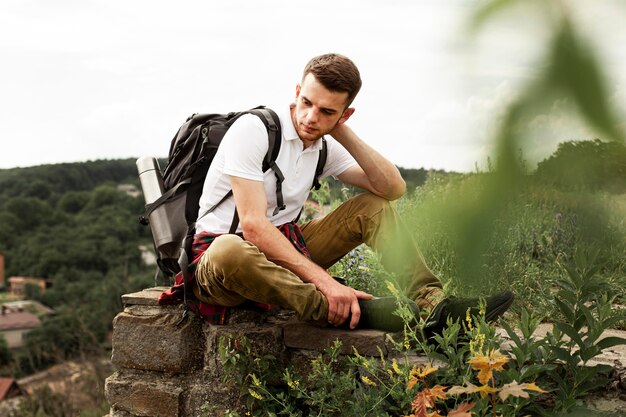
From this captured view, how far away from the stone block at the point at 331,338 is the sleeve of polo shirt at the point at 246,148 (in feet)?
1.97

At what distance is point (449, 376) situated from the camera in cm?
253

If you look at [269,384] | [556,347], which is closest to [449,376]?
[556,347]

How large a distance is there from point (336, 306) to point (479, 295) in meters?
2.02

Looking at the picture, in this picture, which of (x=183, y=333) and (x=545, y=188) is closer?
(x=545, y=188)

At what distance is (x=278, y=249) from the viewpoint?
2.89 m

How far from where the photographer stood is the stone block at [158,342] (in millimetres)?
3121

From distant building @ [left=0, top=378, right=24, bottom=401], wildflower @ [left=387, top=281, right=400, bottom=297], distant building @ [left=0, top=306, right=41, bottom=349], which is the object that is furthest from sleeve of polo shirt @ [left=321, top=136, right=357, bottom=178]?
distant building @ [left=0, top=306, right=41, bottom=349]

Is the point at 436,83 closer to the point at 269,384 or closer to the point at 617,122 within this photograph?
the point at 617,122

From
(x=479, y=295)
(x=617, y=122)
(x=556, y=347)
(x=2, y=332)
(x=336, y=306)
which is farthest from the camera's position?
(x=2, y=332)

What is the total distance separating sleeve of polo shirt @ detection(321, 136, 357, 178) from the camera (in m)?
3.32

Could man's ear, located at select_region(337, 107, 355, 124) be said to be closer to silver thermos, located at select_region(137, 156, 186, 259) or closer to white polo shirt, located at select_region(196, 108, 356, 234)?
white polo shirt, located at select_region(196, 108, 356, 234)

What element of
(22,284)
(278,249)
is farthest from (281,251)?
(22,284)

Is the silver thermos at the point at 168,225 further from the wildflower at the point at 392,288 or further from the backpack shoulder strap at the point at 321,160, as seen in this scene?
the wildflower at the point at 392,288

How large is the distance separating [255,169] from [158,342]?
2.72ft
